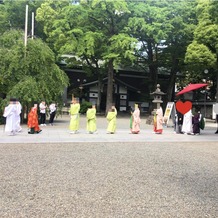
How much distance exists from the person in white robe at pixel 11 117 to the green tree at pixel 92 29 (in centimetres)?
1488

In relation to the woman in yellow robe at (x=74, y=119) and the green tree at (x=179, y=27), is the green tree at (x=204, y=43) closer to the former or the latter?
the green tree at (x=179, y=27)

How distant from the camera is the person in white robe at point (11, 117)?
13.3 m

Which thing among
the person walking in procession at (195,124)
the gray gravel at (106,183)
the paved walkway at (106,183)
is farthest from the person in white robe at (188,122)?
the gray gravel at (106,183)

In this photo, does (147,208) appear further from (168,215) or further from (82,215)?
(82,215)

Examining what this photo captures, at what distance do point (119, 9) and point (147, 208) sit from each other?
24998 millimetres

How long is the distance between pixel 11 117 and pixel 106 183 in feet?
29.1

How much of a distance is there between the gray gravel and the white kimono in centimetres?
381

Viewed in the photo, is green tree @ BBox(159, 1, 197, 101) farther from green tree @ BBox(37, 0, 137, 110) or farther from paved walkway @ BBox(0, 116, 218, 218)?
paved walkway @ BBox(0, 116, 218, 218)

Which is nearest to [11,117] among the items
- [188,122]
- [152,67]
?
[188,122]

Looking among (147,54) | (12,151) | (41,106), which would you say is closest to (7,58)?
(41,106)

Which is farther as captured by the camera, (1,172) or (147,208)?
(1,172)

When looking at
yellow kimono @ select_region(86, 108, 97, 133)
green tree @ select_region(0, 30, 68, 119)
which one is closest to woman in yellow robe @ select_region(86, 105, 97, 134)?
yellow kimono @ select_region(86, 108, 97, 133)

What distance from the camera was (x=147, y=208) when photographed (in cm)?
447

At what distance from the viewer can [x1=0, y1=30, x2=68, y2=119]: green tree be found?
17.8 meters
